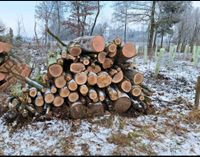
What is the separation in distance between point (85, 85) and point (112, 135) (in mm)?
1028

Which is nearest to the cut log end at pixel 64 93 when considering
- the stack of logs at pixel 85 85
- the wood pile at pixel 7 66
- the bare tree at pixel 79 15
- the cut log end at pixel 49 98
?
the stack of logs at pixel 85 85

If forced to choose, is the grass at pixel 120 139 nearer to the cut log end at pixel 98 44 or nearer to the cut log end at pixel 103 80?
the cut log end at pixel 103 80

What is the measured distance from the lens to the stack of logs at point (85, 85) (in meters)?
4.26

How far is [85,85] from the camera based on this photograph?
430cm

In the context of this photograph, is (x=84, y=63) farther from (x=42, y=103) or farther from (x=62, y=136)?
(x=62, y=136)

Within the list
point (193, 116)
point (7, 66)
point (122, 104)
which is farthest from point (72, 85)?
point (7, 66)

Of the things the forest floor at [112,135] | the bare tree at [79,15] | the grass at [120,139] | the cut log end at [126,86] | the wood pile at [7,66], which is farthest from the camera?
the bare tree at [79,15]

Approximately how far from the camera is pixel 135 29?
37781 millimetres

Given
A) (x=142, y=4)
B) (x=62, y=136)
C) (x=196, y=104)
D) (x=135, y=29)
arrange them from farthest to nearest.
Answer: (x=135, y=29), (x=142, y=4), (x=196, y=104), (x=62, y=136)

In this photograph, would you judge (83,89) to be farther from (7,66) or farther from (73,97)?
(7,66)

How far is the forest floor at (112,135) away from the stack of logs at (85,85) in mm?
248

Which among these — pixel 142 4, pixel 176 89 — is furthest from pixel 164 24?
pixel 176 89

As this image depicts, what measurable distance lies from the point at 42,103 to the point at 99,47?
1.35 metres

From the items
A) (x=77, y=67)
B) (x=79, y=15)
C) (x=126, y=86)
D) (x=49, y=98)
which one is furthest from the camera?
(x=79, y=15)
